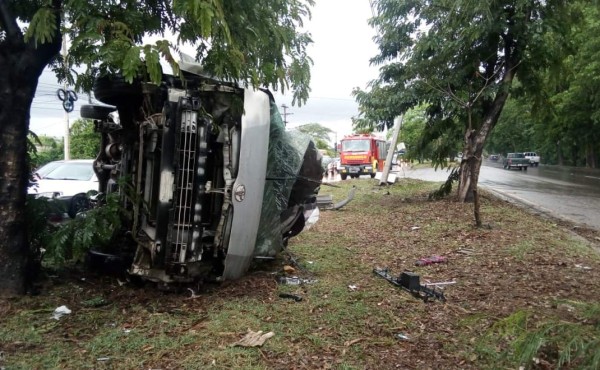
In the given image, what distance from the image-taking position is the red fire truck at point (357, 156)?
30688 mm

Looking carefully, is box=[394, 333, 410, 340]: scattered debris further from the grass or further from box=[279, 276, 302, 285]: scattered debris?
box=[279, 276, 302, 285]: scattered debris

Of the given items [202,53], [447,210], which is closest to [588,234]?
[447,210]

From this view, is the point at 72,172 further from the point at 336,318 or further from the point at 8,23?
the point at 336,318

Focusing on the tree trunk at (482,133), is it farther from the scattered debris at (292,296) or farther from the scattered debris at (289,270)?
the scattered debris at (292,296)

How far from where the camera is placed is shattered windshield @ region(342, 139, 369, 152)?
30730mm

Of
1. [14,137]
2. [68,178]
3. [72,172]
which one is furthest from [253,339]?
[72,172]

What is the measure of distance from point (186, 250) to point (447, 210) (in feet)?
26.7

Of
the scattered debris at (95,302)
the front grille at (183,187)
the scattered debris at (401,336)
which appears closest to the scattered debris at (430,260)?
the scattered debris at (401,336)

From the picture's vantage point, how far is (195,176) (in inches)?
170

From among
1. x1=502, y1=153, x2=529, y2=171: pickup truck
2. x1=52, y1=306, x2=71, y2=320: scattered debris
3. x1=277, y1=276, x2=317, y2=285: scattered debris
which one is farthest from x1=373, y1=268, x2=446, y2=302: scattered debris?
x1=502, y1=153, x2=529, y2=171: pickup truck

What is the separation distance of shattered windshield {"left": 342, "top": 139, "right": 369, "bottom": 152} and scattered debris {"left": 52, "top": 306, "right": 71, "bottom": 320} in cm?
2733

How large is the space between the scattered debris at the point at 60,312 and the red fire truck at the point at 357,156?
89.4 feet

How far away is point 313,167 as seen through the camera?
601 cm

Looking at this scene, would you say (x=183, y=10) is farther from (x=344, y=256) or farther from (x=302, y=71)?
(x=344, y=256)
